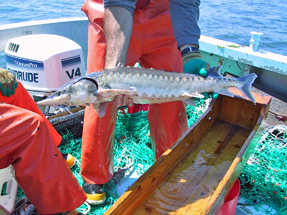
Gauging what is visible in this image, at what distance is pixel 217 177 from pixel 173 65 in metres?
0.94

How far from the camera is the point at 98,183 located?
86.0 inches

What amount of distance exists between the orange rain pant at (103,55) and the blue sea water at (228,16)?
6.37 m

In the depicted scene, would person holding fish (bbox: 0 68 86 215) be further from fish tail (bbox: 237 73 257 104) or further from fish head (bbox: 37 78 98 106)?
fish tail (bbox: 237 73 257 104)

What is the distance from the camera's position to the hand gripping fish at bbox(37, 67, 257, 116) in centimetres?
164

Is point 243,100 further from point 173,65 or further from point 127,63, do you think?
point 127,63

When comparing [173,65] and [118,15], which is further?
[173,65]

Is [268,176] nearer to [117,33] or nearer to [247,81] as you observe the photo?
[247,81]

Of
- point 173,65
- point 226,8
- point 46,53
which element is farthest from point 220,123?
point 226,8

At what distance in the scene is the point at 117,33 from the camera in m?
1.93

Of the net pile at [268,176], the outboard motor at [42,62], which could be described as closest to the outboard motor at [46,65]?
the outboard motor at [42,62]

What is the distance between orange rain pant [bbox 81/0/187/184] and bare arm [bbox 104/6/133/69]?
13 centimetres

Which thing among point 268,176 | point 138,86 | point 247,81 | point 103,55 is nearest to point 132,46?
point 103,55

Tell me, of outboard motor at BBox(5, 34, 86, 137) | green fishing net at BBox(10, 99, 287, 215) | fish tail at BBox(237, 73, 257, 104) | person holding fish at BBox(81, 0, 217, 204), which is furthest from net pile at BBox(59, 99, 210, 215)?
fish tail at BBox(237, 73, 257, 104)

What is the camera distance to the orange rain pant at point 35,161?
1.52m
